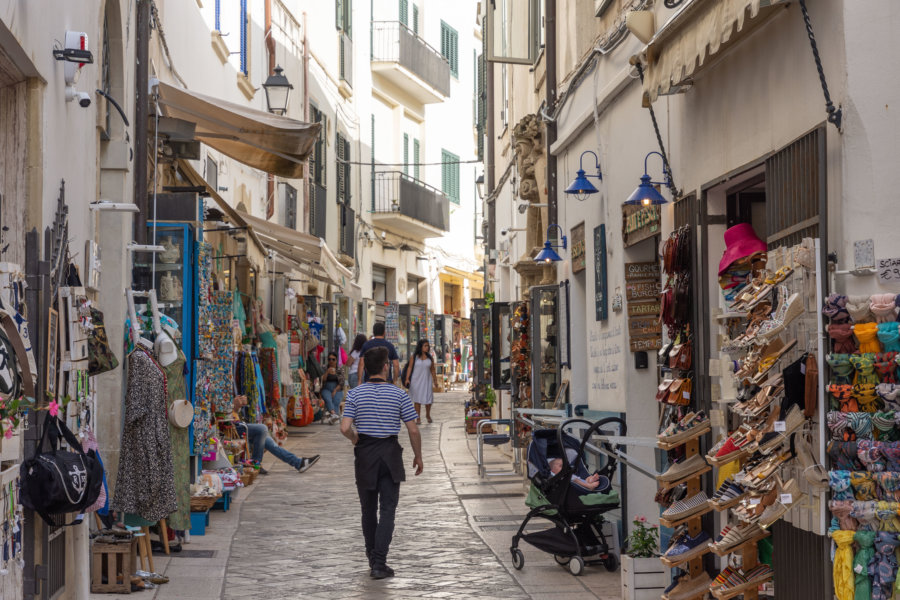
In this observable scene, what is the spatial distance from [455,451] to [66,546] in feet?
38.1

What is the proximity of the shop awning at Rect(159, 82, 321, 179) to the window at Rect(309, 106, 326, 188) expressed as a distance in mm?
13815

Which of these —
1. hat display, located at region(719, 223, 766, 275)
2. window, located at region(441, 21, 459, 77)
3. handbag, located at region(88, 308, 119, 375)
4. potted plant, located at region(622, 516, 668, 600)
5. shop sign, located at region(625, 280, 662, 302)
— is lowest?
potted plant, located at region(622, 516, 668, 600)

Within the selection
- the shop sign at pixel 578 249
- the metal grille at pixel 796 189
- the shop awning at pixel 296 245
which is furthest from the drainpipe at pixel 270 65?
the metal grille at pixel 796 189

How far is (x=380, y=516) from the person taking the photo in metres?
8.85

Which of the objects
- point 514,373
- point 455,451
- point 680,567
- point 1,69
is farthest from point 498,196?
point 1,69

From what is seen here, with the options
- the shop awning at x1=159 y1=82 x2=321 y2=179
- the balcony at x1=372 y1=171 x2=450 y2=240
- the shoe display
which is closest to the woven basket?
the shop awning at x1=159 y1=82 x2=321 y2=179

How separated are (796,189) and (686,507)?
2.27 metres

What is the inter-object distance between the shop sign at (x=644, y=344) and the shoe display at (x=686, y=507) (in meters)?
2.10

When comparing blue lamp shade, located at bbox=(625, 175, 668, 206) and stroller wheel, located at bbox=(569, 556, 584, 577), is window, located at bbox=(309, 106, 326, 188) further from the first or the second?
blue lamp shade, located at bbox=(625, 175, 668, 206)

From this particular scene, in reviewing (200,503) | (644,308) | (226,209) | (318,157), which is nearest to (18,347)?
(200,503)

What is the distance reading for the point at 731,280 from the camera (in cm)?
689

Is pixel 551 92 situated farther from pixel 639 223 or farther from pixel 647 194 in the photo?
pixel 647 194

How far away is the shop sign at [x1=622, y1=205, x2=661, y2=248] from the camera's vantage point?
29.1ft

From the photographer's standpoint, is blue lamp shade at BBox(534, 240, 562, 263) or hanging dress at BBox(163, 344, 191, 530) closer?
hanging dress at BBox(163, 344, 191, 530)
